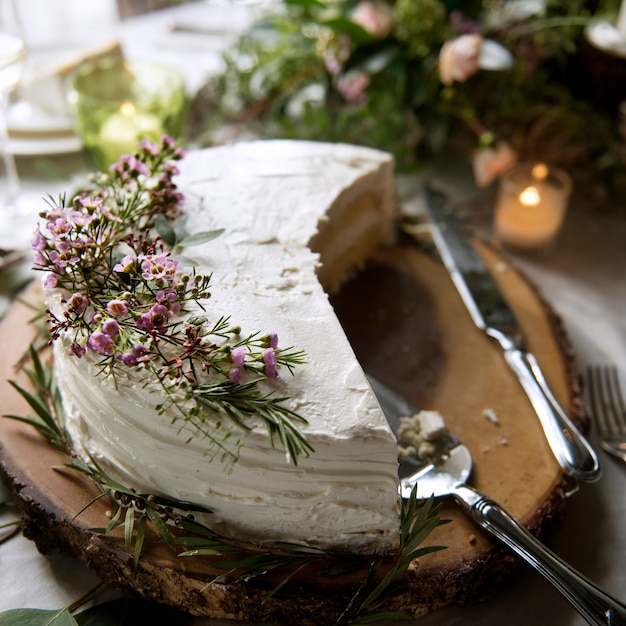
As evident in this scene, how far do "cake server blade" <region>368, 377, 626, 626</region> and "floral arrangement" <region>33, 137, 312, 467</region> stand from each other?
0.52 meters

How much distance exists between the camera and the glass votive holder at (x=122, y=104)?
10.2ft

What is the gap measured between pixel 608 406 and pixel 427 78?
70.2 inches

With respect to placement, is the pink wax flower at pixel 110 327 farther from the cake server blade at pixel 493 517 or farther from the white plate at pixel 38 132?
the white plate at pixel 38 132

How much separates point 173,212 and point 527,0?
2125mm

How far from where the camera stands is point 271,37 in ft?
11.6

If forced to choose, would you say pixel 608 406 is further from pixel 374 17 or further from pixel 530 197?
pixel 374 17

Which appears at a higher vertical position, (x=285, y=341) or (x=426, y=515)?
(x=285, y=341)

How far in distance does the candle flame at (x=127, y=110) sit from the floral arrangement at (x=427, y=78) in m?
0.52

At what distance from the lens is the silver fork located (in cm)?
232

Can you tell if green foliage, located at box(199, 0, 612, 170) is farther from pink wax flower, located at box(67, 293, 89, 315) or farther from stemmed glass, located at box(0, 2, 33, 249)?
pink wax flower, located at box(67, 293, 89, 315)

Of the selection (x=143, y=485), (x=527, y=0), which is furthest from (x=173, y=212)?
(x=527, y=0)

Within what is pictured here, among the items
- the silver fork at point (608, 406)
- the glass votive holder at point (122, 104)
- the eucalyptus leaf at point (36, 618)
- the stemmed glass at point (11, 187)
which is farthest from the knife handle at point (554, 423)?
the stemmed glass at point (11, 187)

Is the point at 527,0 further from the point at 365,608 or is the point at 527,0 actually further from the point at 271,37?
the point at 365,608

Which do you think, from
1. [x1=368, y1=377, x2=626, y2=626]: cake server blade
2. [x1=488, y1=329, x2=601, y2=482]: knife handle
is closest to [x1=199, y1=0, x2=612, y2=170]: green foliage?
[x1=488, y1=329, x2=601, y2=482]: knife handle
